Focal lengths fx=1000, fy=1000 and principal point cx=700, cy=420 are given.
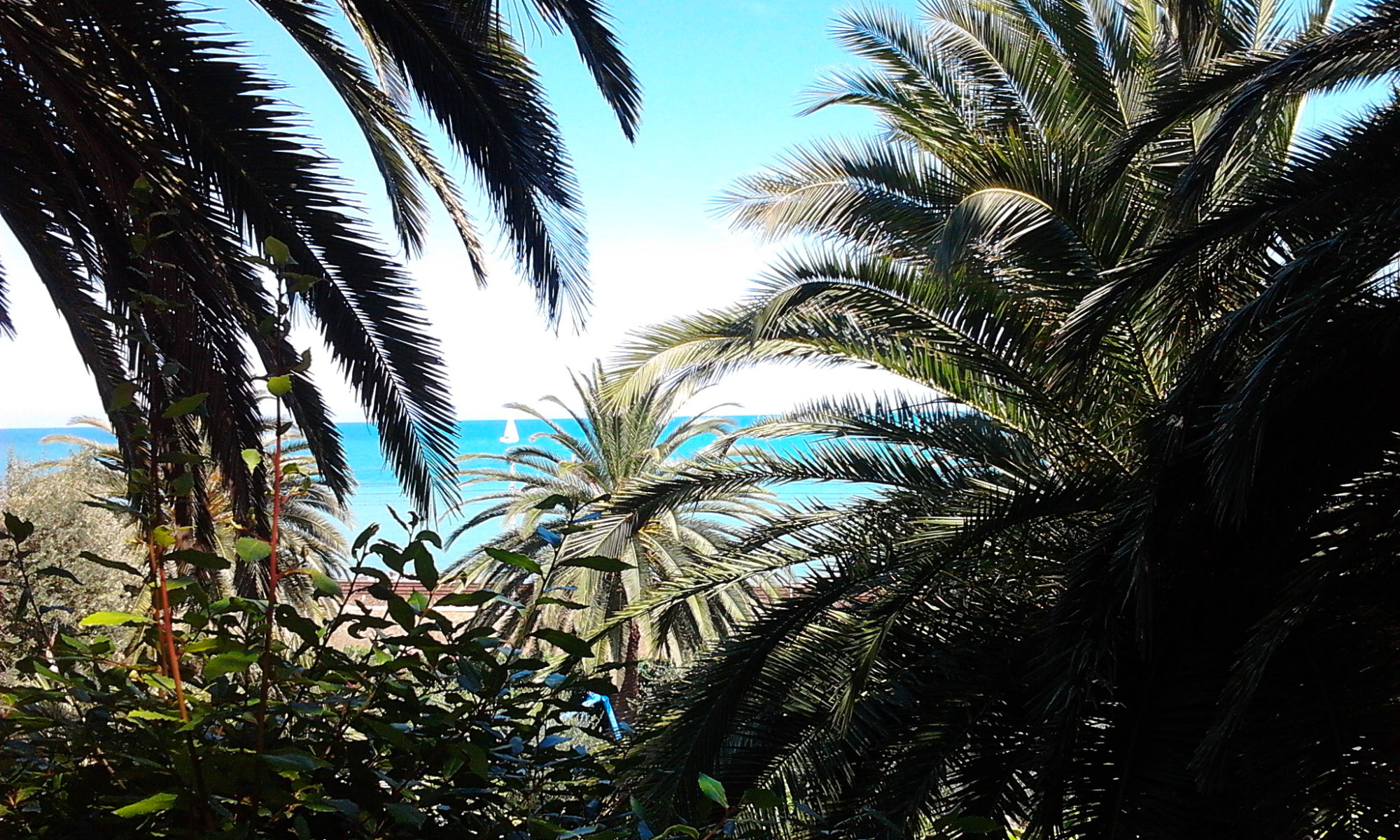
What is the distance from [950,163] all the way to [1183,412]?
8.75ft

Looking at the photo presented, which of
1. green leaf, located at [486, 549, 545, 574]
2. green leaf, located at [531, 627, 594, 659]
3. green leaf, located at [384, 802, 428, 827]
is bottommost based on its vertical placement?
green leaf, located at [384, 802, 428, 827]

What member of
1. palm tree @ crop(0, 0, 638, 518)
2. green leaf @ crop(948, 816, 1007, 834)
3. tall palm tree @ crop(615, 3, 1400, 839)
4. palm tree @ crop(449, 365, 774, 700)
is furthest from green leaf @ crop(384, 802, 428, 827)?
palm tree @ crop(449, 365, 774, 700)

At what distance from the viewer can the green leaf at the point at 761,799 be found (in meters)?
0.90

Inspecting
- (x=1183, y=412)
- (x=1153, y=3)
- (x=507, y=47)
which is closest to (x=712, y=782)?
(x=1183, y=412)

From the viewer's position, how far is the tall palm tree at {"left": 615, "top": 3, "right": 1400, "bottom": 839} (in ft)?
11.2

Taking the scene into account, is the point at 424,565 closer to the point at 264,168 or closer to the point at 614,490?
the point at 264,168

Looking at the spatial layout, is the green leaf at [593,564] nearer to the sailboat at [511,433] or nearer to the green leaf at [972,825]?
the green leaf at [972,825]

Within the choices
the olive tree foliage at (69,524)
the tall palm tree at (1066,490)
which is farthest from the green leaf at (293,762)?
the olive tree foliage at (69,524)

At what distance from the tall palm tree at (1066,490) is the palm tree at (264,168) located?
5.89 feet

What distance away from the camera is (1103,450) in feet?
16.9

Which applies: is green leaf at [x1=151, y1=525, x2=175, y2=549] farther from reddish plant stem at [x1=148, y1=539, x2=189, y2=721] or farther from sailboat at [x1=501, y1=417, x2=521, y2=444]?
sailboat at [x1=501, y1=417, x2=521, y2=444]

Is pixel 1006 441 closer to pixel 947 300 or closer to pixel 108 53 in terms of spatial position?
pixel 947 300

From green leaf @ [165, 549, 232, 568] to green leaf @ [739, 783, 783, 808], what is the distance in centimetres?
57

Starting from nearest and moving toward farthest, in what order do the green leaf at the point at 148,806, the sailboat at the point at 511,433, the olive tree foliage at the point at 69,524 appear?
1. the green leaf at the point at 148,806
2. the olive tree foliage at the point at 69,524
3. the sailboat at the point at 511,433
